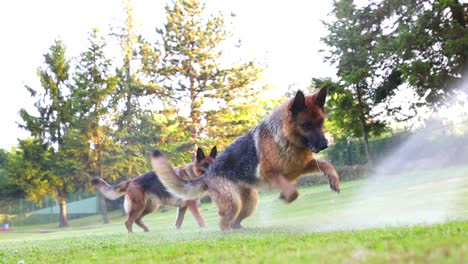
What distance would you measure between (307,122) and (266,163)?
3.15ft

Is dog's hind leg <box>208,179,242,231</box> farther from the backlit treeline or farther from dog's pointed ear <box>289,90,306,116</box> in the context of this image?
the backlit treeline

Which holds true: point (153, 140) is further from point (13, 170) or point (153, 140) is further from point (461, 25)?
point (461, 25)

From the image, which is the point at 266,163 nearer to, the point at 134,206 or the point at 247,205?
the point at 247,205

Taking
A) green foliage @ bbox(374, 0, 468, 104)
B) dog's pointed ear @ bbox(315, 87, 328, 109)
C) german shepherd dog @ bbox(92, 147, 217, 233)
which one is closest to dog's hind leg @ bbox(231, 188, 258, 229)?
dog's pointed ear @ bbox(315, 87, 328, 109)

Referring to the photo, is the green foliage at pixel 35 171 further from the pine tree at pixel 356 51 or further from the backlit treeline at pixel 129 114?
the pine tree at pixel 356 51

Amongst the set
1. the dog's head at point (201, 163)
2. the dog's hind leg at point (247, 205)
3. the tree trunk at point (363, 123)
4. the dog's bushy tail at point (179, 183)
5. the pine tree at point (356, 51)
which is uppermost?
the pine tree at point (356, 51)

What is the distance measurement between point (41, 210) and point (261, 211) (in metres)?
32.8

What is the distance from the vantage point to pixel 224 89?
3747 cm

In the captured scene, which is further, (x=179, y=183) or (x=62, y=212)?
(x=62, y=212)

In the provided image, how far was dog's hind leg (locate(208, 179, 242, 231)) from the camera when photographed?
797cm

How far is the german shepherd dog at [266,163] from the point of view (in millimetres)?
7074

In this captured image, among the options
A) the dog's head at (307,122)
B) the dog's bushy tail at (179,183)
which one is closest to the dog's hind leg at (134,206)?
the dog's bushy tail at (179,183)

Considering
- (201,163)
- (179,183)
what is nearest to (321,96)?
(179,183)

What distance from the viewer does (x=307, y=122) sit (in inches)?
276
